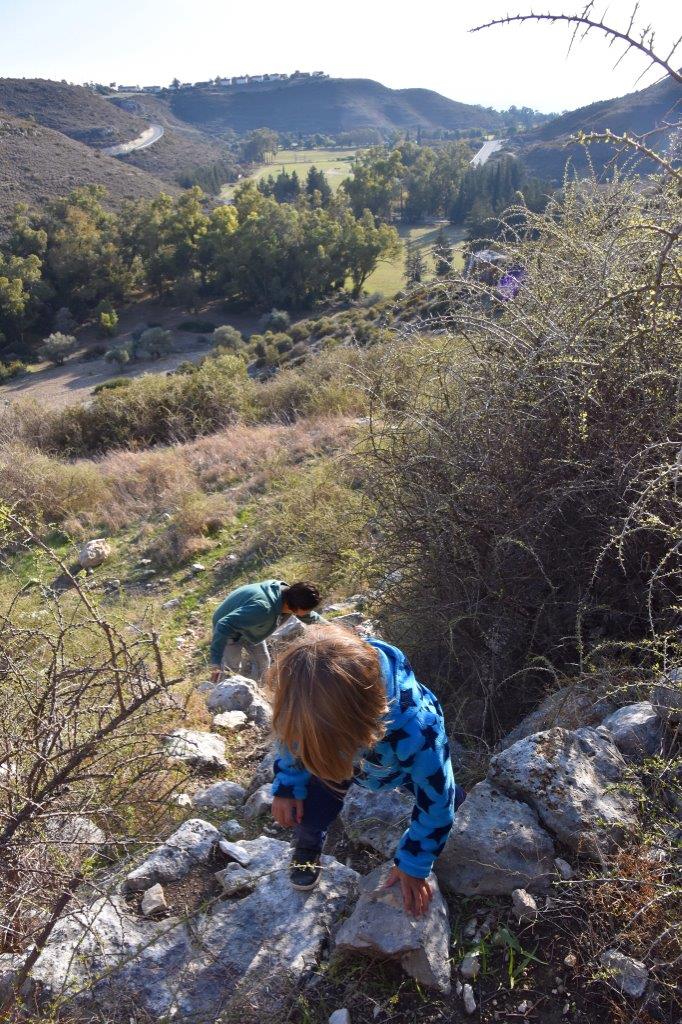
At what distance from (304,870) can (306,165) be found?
97734 millimetres

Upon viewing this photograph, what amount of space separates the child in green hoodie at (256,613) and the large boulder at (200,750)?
0.57 meters

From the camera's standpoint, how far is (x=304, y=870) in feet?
6.16

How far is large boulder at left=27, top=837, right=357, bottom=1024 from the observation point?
1.65 meters

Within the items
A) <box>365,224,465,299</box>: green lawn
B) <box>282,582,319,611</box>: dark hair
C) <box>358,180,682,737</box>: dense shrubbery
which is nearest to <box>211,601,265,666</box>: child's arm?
<box>282,582,319,611</box>: dark hair

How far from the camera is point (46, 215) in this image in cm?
3953

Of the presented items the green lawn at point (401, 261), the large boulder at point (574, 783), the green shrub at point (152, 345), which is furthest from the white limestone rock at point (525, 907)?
the green lawn at point (401, 261)

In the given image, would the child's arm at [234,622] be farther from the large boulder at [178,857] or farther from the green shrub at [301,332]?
the green shrub at [301,332]

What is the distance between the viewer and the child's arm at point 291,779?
188cm

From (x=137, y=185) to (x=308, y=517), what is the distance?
62051 mm

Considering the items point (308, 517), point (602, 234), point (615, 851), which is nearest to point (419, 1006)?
point (615, 851)

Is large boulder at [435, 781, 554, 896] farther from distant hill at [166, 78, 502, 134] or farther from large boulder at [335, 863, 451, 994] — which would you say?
distant hill at [166, 78, 502, 134]

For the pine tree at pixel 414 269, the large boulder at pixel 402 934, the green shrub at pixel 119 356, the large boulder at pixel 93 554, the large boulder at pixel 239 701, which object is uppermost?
the pine tree at pixel 414 269

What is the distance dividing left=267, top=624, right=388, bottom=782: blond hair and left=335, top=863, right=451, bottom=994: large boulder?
0.42 metres

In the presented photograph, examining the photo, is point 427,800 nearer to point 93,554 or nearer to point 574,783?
point 574,783
